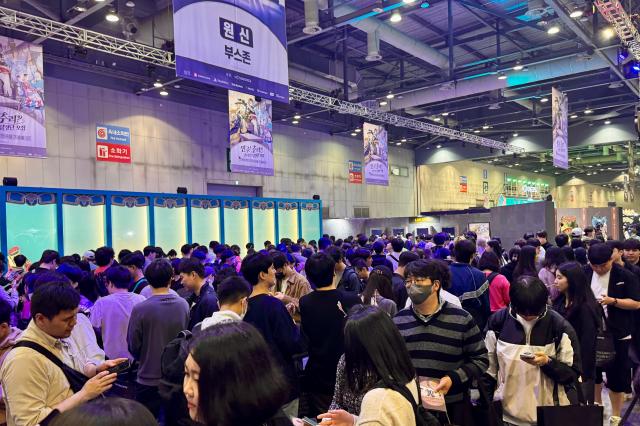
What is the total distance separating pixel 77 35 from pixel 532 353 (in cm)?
1047

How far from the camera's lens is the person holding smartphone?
7.91 feet

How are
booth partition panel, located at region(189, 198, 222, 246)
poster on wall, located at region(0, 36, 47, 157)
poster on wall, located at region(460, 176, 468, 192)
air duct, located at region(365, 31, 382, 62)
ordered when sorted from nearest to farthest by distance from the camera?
poster on wall, located at region(0, 36, 47, 157) < air duct, located at region(365, 31, 382, 62) < booth partition panel, located at region(189, 198, 222, 246) < poster on wall, located at region(460, 176, 468, 192)

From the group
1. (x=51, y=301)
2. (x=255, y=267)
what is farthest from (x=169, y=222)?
(x=51, y=301)

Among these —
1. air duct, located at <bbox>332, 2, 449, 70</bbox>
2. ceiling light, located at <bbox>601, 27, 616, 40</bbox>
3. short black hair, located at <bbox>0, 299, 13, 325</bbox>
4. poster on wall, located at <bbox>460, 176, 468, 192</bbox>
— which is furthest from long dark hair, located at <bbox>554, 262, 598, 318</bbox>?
poster on wall, located at <bbox>460, 176, 468, 192</bbox>

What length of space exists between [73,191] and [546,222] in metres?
12.4

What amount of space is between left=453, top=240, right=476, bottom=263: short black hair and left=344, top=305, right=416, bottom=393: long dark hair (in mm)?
2601

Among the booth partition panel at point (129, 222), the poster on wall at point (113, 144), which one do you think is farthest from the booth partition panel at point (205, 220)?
the poster on wall at point (113, 144)

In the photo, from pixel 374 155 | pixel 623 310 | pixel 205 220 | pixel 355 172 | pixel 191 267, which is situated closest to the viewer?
pixel 623 310

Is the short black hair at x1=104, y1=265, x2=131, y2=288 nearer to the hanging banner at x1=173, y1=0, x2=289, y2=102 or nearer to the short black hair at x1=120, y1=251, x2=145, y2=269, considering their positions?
the short black hair at x1=120, y1=251, x2=145, y2=269

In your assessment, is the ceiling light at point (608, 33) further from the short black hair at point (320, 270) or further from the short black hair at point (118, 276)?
the short black hair at point (118, 276)

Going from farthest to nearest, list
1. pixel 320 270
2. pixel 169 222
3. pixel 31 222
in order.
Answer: pixel 169 222
pixel 31 222
pixel 320 270

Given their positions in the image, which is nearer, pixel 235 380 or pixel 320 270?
pixel 235 380

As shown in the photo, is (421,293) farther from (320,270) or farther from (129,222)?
(129,222)

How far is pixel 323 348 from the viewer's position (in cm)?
298
